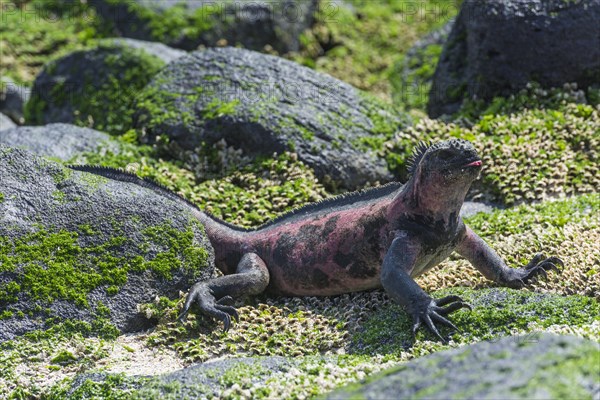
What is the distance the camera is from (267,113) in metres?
10.9

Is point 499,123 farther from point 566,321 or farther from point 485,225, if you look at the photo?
point 566,321

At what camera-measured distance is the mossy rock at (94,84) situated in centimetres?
1265

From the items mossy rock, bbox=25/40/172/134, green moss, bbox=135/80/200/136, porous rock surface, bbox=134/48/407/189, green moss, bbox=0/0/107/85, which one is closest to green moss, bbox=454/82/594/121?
porous rock surface, bbox=134/48/407/189

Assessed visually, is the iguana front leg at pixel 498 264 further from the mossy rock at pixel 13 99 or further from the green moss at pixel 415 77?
the mossy rock at pixel 13 99

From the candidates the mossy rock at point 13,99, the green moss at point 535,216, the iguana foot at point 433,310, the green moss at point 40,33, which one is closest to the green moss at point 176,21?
the green moss at point 40,33

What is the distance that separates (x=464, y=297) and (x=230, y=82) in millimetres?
5389

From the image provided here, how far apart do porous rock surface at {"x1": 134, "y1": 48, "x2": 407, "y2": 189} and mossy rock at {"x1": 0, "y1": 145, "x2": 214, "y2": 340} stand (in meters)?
2.58

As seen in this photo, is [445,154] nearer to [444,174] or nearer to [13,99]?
[444,174]

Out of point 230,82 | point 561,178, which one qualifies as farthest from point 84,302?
point 561,178

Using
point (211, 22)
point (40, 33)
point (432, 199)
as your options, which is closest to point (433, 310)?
point (432, 199)

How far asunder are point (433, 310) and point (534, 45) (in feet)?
20.5

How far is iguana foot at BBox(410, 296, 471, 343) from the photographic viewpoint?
6.78 meters

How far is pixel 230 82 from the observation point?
1154 centimetres

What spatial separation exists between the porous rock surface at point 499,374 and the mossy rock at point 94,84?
27.1 ft
